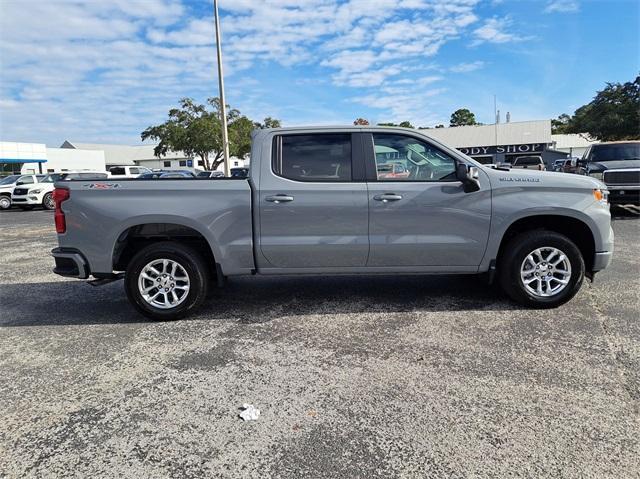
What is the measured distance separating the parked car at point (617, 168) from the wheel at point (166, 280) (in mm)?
11584

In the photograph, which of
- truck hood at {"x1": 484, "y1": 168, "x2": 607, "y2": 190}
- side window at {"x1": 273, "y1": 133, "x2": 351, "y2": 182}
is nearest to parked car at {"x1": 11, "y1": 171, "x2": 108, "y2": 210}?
side window at {"x1": 273, "y1": 133, "x2": 351, "y2": 182}

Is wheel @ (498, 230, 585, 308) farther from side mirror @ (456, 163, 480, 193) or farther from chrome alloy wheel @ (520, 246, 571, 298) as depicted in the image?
side mirror @ (456, 163, 480, 193)

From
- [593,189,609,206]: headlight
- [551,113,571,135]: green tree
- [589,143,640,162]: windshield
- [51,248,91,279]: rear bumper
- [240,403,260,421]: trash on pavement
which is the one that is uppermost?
[551,113,571,135]: green tree

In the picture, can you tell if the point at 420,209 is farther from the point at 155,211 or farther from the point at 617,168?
the point at 617,168

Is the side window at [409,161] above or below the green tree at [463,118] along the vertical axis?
below

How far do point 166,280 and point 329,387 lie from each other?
2273 mm

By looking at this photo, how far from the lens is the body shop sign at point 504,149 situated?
163 ft

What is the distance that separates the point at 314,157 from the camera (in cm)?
484

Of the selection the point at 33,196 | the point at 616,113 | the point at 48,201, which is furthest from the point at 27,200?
the point at 616,113

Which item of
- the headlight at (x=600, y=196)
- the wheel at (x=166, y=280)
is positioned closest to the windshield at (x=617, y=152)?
the headlight at (x=600, y=196)

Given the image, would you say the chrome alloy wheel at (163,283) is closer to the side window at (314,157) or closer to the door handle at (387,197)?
the side window at (314,157)

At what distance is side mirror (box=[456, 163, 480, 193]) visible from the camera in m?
4.55

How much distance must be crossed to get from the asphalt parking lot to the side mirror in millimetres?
1319

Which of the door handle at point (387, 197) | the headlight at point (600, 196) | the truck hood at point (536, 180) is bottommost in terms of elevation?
the headlight at point (600, 196)
